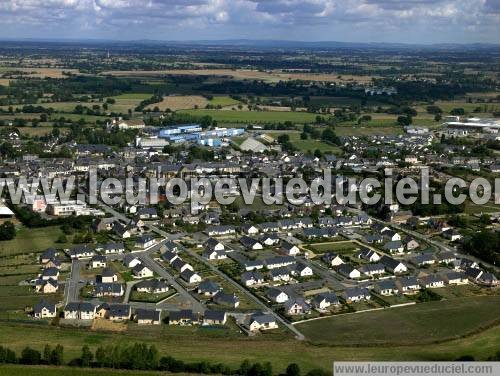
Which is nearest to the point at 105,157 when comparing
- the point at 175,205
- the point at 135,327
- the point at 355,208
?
the point at 175,205

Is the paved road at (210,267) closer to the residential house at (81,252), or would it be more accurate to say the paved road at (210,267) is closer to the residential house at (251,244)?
the residential house at (81,252)

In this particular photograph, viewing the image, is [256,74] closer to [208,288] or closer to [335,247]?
[335,247]

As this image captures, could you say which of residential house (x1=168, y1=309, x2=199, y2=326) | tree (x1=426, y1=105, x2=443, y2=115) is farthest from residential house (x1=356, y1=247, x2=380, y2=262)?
tree (x1=426, y1=105, x2=443, y2=115)

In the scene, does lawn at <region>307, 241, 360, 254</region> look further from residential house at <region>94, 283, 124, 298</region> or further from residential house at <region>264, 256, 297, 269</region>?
residential house at <region>94, 283, 124, 298</region>

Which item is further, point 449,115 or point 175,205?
point 449,115

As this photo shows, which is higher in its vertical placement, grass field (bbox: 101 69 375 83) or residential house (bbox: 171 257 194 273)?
grass field (bbox: 101 69 375 83)

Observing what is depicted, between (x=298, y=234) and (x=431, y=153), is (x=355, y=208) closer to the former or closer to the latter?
(x=298, y=234)
